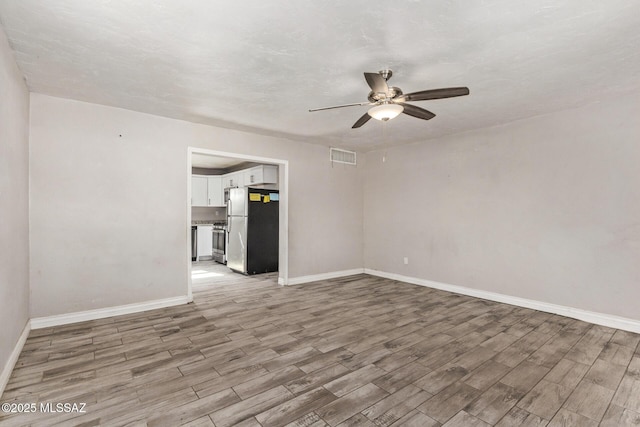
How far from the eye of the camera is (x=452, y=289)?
5012 mm

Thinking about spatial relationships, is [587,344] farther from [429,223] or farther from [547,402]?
[429,223]

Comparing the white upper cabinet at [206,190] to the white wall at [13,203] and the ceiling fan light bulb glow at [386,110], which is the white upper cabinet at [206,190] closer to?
the white wall at [13,203]

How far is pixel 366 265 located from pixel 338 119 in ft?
11.1

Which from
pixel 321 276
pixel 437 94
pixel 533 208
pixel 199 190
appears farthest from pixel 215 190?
pixel 533 208

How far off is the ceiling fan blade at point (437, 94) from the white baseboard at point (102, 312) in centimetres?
382

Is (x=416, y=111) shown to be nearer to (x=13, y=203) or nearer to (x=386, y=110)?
(x=386, y=110)

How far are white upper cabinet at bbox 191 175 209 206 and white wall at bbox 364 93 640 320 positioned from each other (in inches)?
198

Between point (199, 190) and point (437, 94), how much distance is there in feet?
22.7

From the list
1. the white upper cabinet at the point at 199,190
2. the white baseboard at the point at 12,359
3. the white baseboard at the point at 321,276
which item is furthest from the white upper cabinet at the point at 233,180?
the white baseboard at the point at 12,359

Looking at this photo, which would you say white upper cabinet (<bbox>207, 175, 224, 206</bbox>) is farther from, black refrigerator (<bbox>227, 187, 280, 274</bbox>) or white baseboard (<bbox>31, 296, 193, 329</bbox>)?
white baseboard (<bbox>31, 296, 193, 329</bbox>)

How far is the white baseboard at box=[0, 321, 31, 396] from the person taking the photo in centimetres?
216

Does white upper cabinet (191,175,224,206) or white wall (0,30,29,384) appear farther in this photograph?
white upper cabinet (191,175,224,206)

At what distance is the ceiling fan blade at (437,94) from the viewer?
2.53 metres

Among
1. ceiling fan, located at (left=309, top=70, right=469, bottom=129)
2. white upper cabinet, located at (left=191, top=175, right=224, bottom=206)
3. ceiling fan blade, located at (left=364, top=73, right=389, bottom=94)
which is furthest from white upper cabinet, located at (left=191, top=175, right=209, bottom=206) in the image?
ceiling fan blade, located at (left=364, top=73, right=389, bottom=94)
